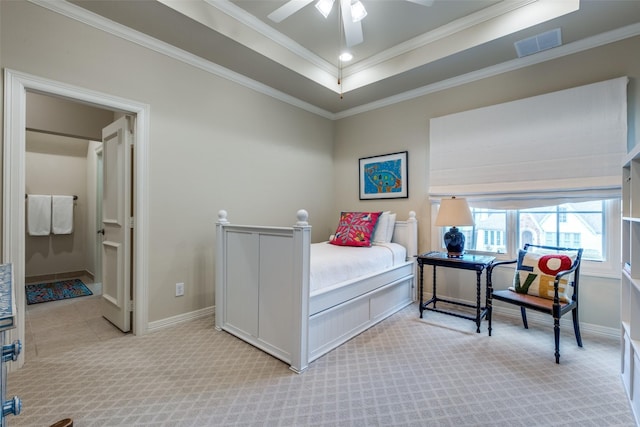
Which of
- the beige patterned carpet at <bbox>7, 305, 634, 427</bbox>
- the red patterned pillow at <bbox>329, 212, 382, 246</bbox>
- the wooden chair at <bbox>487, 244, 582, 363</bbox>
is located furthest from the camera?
the red patterned pillow at <bbox>329, 212, 382, 246</bbox>

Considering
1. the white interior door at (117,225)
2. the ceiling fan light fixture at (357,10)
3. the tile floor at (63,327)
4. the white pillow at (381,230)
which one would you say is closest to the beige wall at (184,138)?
the white interior door at (117,225)

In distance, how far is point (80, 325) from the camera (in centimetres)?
275

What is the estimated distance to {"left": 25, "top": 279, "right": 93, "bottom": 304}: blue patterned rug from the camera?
11.7 feet

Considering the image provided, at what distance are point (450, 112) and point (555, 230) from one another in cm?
164

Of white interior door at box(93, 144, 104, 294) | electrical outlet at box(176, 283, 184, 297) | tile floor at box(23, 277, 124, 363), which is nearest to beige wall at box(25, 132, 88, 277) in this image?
white interior door at box(93, 144, 104, 294)

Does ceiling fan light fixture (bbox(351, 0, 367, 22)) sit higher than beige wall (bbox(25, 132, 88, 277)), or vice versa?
ceiling fan light fixture (bbox(351, 0, 367, 22))

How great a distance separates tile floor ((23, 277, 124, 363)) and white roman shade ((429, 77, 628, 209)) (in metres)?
3.68

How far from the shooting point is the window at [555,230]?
8.31 feet

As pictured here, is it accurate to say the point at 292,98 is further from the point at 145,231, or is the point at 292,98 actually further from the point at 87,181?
the point at 87,181

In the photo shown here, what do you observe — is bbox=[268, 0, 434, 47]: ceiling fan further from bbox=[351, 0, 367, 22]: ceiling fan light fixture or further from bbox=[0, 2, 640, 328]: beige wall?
bbox=[0, 2, 640, 328]: beige wall

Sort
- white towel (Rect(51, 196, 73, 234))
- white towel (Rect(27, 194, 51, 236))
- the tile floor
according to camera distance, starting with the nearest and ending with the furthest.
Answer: the tile floor → white towel (Rect(27, 194, 51, 236)) → white towel (Rect(51, 196, 73, 234))

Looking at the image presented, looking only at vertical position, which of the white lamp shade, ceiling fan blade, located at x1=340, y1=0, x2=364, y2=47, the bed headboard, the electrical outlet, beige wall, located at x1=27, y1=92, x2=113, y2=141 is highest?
ceiling fan blade, located at x1=340, y1=0, x2=364, y2=47

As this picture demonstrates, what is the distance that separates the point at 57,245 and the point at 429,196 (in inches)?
221

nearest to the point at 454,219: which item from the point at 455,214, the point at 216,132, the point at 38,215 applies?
the point at 455,214
